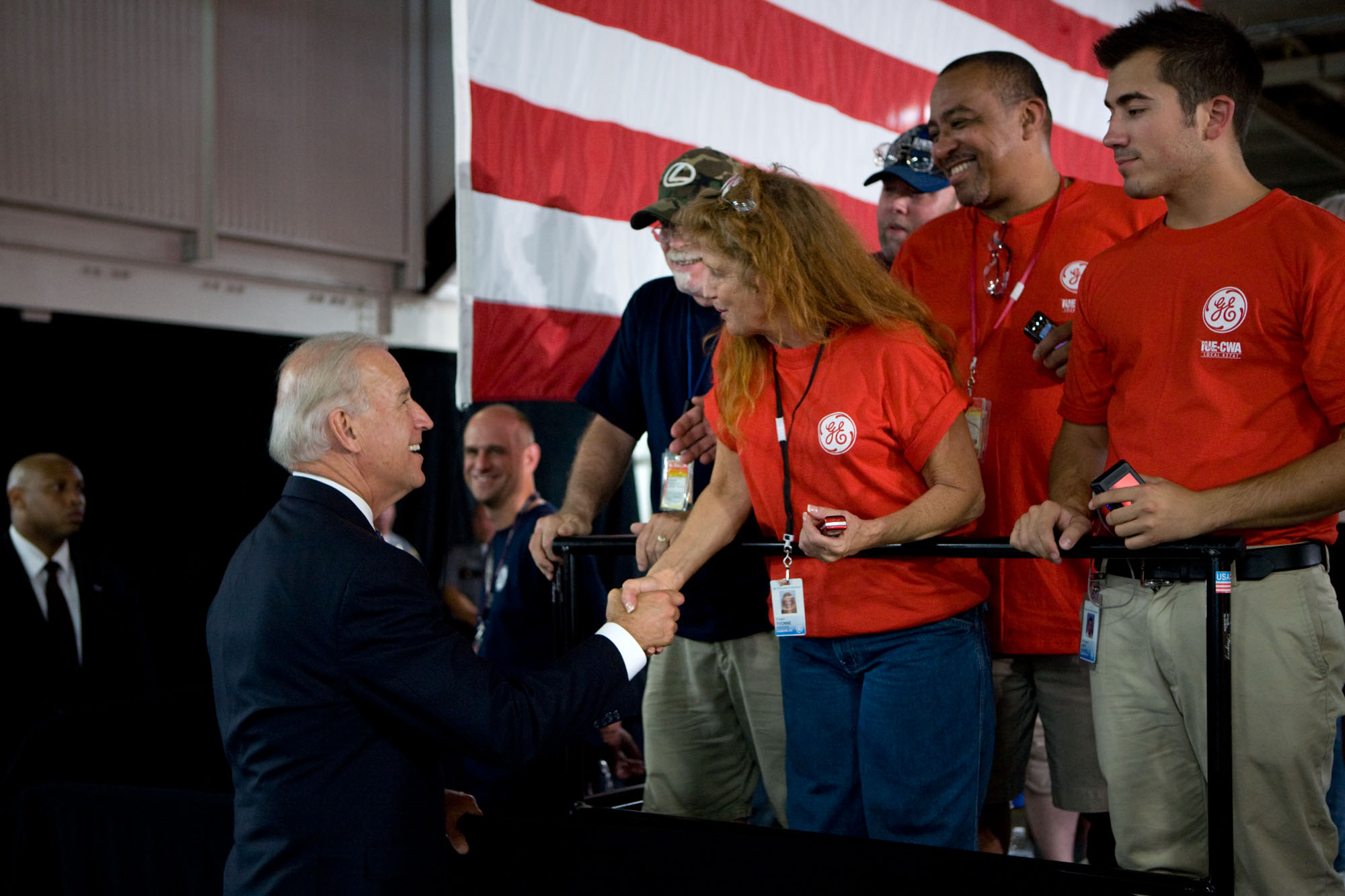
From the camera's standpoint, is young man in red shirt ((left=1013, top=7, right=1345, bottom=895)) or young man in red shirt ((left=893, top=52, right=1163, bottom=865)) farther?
young man in red shirt ((left=893, top=52, right=1163, bottom=865))

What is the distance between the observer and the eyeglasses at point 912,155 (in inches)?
133

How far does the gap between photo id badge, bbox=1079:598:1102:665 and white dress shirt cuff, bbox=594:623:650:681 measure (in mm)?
760

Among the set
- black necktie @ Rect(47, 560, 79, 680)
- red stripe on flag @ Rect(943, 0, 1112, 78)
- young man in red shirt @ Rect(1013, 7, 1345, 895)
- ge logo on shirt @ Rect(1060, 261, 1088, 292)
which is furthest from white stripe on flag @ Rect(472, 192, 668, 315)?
black necktie @ Rect(47, 560, 79, 680)

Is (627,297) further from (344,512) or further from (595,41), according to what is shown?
(344,512)

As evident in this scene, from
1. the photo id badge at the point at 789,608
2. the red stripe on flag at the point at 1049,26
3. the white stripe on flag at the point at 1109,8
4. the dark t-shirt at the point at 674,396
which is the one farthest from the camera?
the white stripe on flag at the point at 1109,8

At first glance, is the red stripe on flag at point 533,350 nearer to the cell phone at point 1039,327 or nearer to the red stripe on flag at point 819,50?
the red stripe on flag at point 819,50

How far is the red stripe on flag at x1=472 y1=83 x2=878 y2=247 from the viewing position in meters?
3.34

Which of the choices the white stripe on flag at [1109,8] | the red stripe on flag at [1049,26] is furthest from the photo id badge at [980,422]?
Result: the white stripe on flag at [1109,8]

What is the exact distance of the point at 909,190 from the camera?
340 centimetres

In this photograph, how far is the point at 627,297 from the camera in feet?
12.4

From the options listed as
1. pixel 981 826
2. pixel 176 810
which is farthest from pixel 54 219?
pixel 981 826

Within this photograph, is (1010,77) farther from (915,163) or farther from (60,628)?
(60,628)

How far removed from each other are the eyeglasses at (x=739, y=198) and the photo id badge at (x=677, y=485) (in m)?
0.64

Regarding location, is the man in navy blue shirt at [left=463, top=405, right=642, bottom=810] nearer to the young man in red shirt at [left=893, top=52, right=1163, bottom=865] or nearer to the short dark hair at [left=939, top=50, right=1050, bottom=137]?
the young man in red shirt at [left=893, top=52, right=1163, bottom=865]
